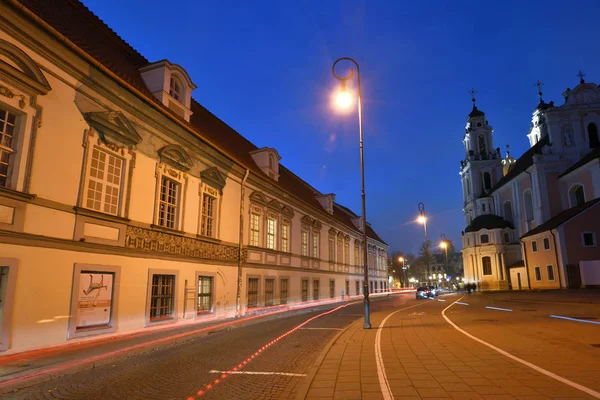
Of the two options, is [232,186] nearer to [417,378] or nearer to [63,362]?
[63,362]

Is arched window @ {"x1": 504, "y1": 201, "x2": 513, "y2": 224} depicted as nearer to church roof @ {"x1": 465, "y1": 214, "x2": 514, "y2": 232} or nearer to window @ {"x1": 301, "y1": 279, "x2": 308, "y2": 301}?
church roof @ {"x1": 465, "y1": 214, "x2": 514, "y2": 232}

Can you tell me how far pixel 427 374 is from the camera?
24.6 ft

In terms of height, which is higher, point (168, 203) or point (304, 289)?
point (168, 203)

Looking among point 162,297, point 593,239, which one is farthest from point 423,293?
point 162,297

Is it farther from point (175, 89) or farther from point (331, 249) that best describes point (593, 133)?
point (175, 89)

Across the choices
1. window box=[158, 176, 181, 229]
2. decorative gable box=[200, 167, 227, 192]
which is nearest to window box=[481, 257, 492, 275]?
decorative gable box=[200, 167, 227, 192]

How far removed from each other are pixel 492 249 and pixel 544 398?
6727cm

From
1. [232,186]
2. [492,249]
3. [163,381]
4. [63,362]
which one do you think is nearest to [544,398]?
[163,381]

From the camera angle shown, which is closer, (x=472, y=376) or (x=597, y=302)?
(x=472, y=376)

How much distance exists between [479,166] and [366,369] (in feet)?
265

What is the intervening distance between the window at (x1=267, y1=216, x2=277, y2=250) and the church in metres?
31.8

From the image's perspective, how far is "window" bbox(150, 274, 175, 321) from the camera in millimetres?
15062

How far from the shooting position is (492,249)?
65.9 meters

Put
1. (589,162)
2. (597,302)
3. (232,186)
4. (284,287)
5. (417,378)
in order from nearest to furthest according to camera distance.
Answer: (417,378), (232,186), (597,302), (284,287), (589,162)
